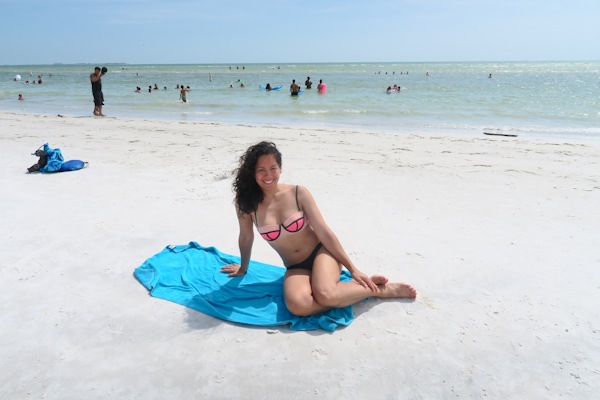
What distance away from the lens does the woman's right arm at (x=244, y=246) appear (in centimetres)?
360

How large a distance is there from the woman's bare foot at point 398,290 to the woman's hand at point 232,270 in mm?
1219

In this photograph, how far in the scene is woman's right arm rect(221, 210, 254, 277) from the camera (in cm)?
360

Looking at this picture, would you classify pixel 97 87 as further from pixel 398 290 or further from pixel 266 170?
pixel 398 290

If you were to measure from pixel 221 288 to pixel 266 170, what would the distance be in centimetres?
109

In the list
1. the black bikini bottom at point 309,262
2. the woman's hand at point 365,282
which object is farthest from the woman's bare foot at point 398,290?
the black bikini bottom at point 309,262

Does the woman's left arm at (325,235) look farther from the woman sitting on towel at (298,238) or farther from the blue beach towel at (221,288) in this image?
the blue beach towel at (221,288)

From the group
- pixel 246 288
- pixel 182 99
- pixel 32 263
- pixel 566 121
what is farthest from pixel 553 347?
pixel 182 99

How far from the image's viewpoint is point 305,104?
67.8 feet

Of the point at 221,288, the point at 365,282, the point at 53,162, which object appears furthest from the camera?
the point at 53,162

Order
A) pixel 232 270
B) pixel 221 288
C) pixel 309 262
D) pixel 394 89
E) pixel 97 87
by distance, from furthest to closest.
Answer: pixel 394 89 < pixel 97 87 < pixel 232 270 < pixel 221 288 < pixel 309 262

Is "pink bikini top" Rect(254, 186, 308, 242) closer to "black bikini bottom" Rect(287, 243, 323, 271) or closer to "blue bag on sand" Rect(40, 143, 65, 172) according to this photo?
"black bikini bottom" Rect(287, 243, 323, 271)

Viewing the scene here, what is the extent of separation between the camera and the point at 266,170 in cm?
332

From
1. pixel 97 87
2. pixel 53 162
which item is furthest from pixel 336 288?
pixel 97 87

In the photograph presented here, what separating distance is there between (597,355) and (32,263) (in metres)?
4.53
